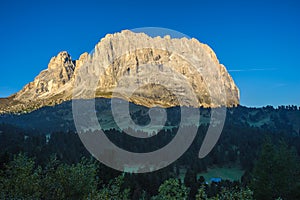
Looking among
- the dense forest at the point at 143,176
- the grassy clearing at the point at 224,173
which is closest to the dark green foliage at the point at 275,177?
the dense forest at the point at 143,176

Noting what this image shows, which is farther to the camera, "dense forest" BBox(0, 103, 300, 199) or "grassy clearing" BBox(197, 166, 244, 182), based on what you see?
"grassy clearing" BBox(197, 166, 244, 182)

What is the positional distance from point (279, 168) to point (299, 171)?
8.85 metres

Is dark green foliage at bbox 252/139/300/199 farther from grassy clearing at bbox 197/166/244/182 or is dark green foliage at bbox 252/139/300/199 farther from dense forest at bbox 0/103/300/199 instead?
grassy clearing at bbox 197/166/244/182

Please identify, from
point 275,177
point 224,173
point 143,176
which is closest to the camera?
point 275,177

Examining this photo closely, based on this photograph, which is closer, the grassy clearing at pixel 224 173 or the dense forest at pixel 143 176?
the dense forest at pixel 143 176

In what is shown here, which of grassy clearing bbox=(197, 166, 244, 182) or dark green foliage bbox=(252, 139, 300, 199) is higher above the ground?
dark green foliage bbox=(252, 139, 300, 199)

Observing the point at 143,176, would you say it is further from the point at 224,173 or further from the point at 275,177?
the point at 275,177

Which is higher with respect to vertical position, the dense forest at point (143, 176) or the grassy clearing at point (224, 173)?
the dense forest at point (143, 176)

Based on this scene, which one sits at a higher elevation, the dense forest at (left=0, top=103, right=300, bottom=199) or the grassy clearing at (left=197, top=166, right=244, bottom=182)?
the dense forest at (left=0, top=103, right=300, bottom=199)

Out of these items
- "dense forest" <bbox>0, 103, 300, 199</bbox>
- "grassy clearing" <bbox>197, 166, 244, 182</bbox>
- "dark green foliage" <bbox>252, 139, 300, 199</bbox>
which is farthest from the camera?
"grassy clearing" <bbox>197, 166, 244, 182</bbox>

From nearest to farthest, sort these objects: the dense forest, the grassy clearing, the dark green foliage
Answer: the dense forest
the dark green foliage
the grassy clearing

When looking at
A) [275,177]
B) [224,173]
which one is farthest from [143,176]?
[275,177]

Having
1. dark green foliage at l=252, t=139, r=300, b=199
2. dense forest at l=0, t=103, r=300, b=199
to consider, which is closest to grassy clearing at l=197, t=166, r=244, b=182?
dense forest at l=0, t=103, r=300, b=199

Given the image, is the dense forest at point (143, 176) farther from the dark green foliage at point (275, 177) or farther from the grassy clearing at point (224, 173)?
the grassy clearing at point (224, 173)
